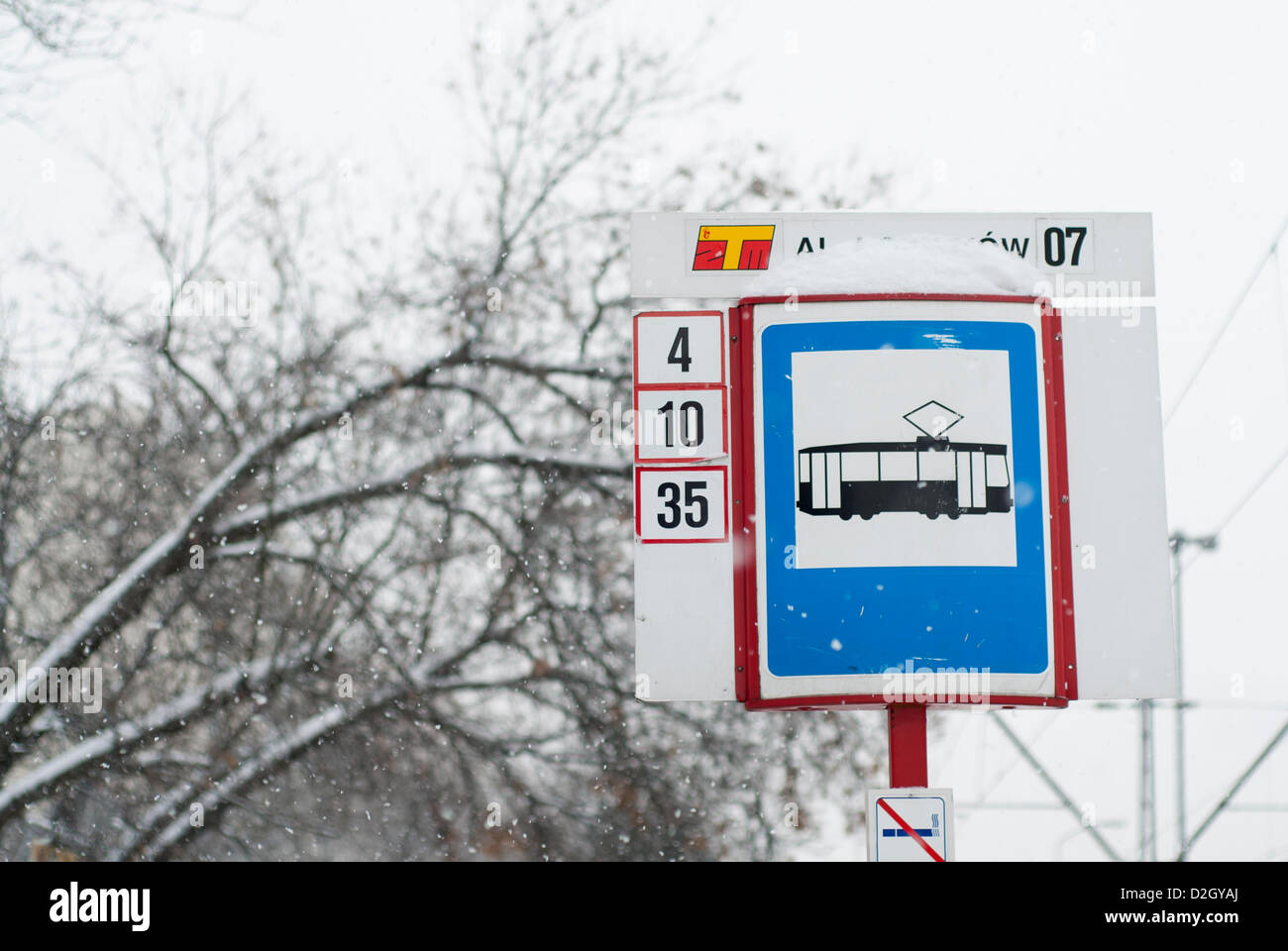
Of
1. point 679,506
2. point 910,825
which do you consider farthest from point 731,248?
point 910,825

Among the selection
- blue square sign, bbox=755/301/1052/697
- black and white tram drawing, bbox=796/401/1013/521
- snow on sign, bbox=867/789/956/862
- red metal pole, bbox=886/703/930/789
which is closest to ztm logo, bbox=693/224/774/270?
blue square sign, bbox=755/301/1052/697

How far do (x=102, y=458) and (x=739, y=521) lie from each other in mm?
6106

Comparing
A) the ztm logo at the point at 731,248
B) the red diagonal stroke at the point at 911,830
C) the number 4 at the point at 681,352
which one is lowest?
the red diagonal stroke at the point at 911,830

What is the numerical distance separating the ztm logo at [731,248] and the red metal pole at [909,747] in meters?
1.44

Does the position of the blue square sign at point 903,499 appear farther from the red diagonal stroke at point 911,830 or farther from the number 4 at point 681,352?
the red diagonal stroke at point 911,830

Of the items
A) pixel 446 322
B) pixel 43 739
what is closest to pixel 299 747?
pixel 43 739

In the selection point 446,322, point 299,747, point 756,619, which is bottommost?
point 299,747

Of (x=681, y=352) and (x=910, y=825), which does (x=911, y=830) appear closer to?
(x=910, y=825)

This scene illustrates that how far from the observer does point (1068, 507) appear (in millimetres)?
4020

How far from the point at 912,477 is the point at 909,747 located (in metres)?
0.79

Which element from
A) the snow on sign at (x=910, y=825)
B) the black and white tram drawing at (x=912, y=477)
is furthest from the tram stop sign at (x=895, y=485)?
the snow on sign at (x=910, y=825)

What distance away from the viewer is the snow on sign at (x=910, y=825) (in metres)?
3.63

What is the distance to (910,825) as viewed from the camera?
3.66m
